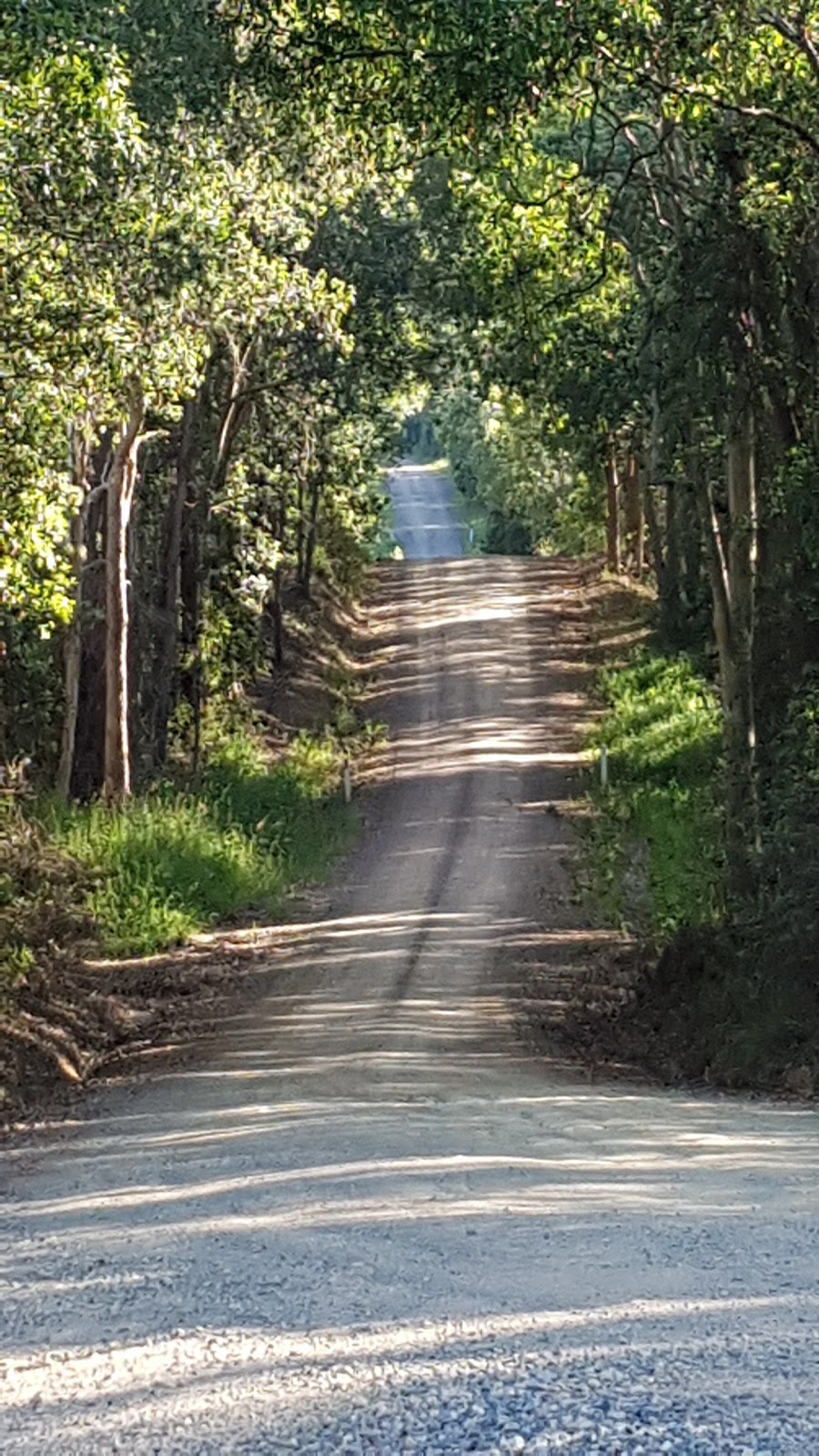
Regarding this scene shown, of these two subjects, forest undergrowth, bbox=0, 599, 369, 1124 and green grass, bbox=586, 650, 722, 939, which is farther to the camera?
green grass, bbox=586, 650, 722, 939

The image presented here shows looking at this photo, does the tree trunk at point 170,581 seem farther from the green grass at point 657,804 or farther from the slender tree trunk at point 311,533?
the slender tree trunk at point 311,533

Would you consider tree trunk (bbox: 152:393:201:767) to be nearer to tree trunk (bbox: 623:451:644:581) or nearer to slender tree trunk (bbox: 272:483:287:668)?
slender tree trunk (bbox: 272:483:287:668)

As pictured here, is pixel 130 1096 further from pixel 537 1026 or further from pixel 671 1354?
pixel 671 1354

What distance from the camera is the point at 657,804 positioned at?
27484 millimetres

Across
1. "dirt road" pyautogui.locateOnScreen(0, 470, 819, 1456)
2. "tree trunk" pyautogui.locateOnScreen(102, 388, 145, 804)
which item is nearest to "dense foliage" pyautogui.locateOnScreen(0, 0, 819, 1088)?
"tree trunk" pyautogui.locateOnScreen(102, 388, 145, 804)

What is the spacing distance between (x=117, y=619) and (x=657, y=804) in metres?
9.01

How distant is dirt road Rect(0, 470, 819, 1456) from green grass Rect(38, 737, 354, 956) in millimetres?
3500

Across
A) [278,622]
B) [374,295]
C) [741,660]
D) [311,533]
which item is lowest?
[278,622]

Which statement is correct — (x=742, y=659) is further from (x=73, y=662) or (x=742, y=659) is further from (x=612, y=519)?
(x=612, y=519)

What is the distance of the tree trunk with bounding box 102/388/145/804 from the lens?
23.0 m

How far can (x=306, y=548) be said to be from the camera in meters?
45.8

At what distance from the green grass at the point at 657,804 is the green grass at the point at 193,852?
4.23 metres

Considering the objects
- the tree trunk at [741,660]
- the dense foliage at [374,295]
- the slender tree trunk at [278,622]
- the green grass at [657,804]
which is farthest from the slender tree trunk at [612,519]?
the tree trunk at [741,660]

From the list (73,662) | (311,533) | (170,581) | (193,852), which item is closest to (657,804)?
(170,581)
